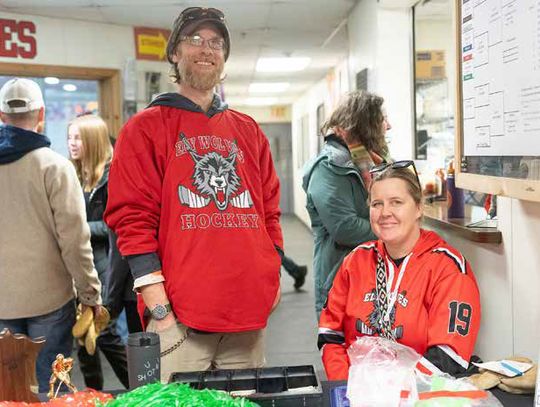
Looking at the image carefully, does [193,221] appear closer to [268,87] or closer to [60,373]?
[60,373]

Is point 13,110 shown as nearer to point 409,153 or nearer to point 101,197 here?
point 101,197

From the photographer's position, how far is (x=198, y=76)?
175 centimetres

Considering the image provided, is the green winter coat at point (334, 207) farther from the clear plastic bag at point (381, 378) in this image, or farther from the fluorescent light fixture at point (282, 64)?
the fluorescent light fixture at point (282, 64)

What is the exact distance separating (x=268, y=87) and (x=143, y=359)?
31.3ft

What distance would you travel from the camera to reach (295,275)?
20.0 ft

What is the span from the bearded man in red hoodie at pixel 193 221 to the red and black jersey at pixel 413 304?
21cm

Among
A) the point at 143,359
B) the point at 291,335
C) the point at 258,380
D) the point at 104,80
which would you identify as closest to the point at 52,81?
the point at 104,80

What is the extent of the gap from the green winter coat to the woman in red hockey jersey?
1.40 feet

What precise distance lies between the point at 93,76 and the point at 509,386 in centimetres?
453

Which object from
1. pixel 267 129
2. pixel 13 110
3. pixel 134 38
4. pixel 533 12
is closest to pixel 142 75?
pixel 134 38

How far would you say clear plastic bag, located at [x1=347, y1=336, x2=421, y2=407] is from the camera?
1.02 m

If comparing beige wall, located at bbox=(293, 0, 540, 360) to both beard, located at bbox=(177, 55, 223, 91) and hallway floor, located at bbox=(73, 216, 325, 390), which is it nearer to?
hallway floor, located at bbox=(73, 216, 325, 390)

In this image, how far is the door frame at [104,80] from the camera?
15.8 feet

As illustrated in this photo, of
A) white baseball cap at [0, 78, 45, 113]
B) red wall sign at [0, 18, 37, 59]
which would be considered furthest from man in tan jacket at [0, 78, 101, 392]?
red wall sign at [0, 18, 37, 59]
